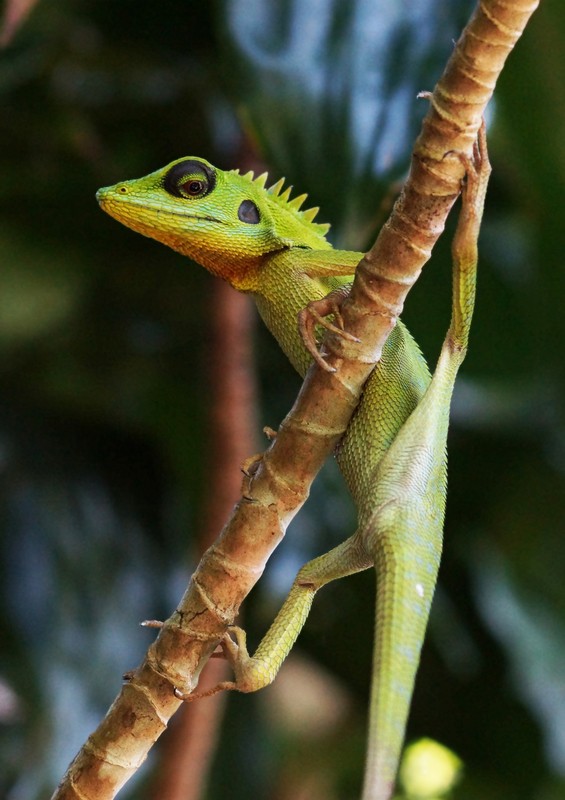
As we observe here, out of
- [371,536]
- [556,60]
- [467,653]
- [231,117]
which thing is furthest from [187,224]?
[467,653]

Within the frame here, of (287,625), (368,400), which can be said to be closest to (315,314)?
(368,400)

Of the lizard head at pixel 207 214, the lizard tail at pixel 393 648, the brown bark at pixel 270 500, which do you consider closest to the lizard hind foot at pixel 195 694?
the brown bark at pixel 270 500

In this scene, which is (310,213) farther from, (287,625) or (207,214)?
(287,625)

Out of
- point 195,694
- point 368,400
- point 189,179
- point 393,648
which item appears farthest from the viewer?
point 189,179

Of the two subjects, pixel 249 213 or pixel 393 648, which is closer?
pixel 393 648

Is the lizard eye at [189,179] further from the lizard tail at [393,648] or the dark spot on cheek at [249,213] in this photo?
the lizard tail at [393,648]

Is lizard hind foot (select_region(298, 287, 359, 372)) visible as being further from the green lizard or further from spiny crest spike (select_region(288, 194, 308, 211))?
spiny crest spike (select_region(288, 194, 308, 211))

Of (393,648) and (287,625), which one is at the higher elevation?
(393,648)
